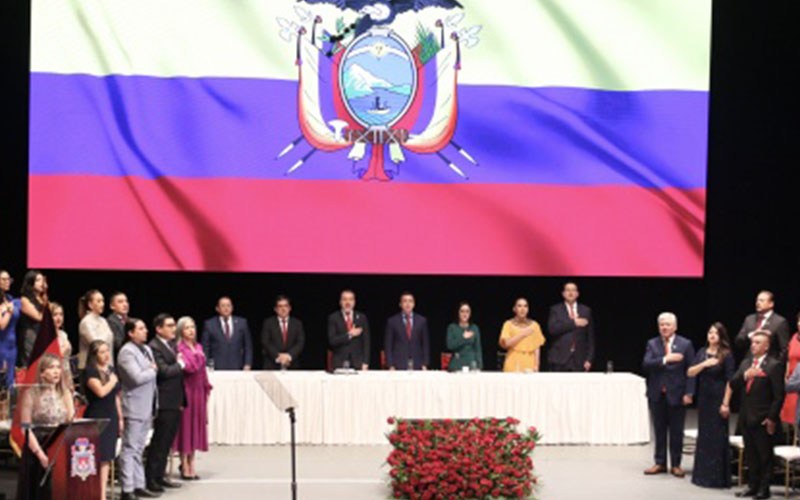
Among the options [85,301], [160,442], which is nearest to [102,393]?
[160,442]

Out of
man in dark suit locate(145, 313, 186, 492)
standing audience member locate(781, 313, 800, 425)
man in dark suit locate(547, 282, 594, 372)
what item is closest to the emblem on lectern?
man in dark suit locate(145, 313, 186, 492)

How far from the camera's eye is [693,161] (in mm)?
13359

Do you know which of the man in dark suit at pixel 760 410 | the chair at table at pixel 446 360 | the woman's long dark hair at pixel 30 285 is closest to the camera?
the man in dark suit at pixel 760 410

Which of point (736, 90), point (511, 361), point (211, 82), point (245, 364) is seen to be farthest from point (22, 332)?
point (736, 90)

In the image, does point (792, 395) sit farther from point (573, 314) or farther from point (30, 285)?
point (30, 285)

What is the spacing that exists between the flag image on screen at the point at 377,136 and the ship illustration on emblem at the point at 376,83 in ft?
0.06

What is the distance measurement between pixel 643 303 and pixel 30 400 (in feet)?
28.0

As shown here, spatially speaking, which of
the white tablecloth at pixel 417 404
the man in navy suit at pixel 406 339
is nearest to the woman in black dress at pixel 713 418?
the white tablecloth at pixel 417 404

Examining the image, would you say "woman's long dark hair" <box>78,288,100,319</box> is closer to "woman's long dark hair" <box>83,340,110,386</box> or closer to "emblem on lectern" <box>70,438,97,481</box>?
"woman's long dark hair" <box>83,340,110,386</box>

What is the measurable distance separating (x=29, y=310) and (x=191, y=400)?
1896 millimetres

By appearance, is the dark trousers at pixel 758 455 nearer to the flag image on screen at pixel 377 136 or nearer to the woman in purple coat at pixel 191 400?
the flag image on screen at pixel 377 136

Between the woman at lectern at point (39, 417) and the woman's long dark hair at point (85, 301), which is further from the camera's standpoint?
the woman's long dark hair at point (85, 301)

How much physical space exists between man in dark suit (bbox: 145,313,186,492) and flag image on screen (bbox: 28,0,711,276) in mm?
3412

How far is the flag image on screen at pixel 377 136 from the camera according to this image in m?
13.1
